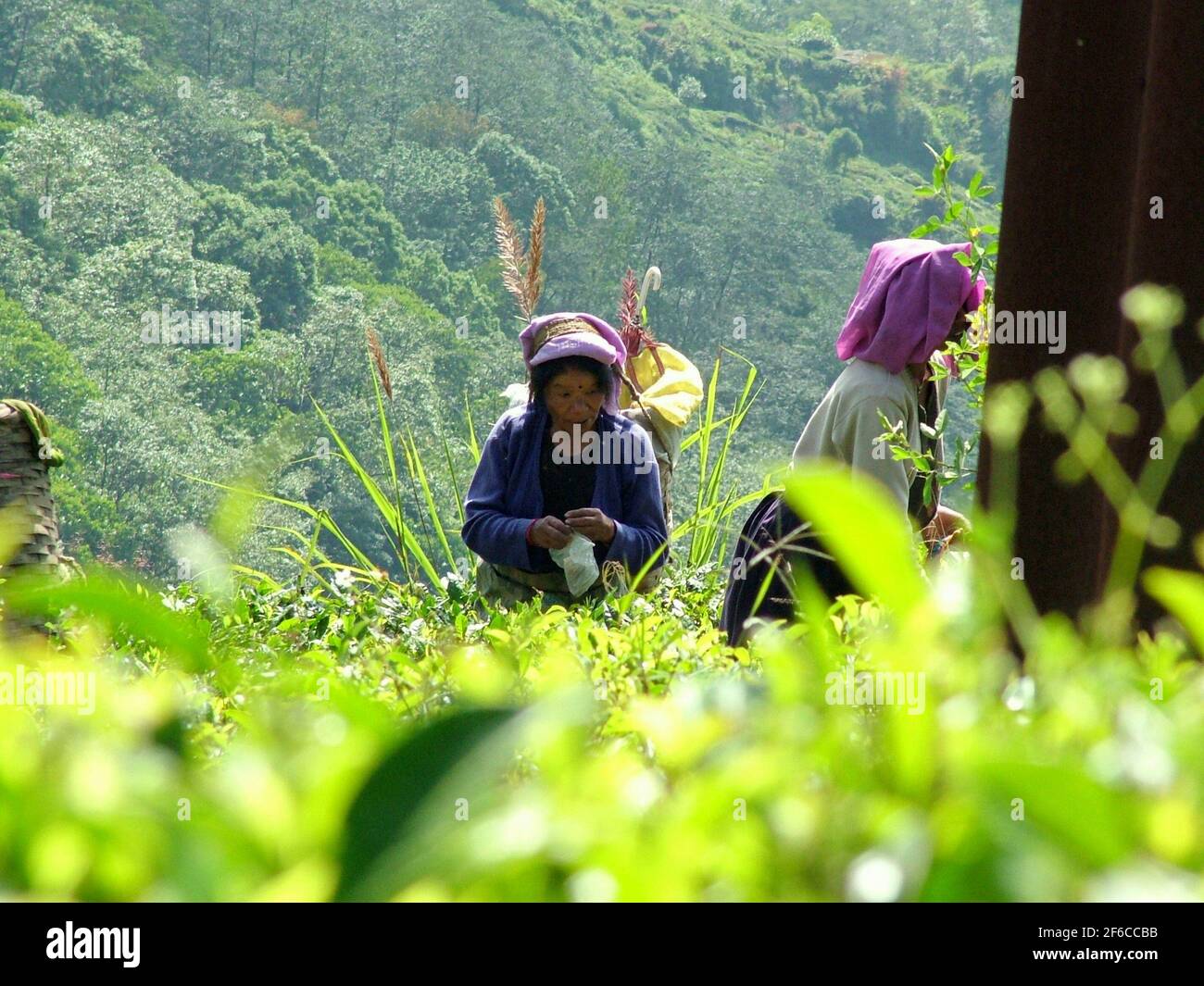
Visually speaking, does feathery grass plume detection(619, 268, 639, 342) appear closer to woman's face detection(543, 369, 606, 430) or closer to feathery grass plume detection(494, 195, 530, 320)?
feathery grass plume detection(494, 195, 530, 320)

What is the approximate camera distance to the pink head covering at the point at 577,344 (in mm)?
4434

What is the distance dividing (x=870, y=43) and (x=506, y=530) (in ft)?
228

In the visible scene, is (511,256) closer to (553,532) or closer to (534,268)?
(534,268)

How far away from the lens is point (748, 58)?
209ft

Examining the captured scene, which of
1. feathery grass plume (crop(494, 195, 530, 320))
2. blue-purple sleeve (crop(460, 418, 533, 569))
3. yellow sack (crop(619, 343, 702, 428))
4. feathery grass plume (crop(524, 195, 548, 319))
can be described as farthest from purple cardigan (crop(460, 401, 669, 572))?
feathery grass plume (crop(494, 195, 530, 320))

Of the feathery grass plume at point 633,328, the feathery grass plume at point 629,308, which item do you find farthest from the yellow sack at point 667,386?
the feathery grass plume at point 629,308

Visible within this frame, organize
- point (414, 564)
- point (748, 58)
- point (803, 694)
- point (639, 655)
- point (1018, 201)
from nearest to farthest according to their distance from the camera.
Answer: point (803, 694)
point (639, 655)
point (1018, 201)
point (414, 564)
point (748, 58)

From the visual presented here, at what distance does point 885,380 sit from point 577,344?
1023 mm

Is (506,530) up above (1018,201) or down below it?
below

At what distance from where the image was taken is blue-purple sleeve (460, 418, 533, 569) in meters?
4.18

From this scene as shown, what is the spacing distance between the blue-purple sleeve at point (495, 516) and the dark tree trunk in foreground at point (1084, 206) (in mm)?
2106

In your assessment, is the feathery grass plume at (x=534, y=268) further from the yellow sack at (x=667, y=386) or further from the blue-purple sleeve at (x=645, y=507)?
the blue-purple sleeve at (x=645, y=507)
